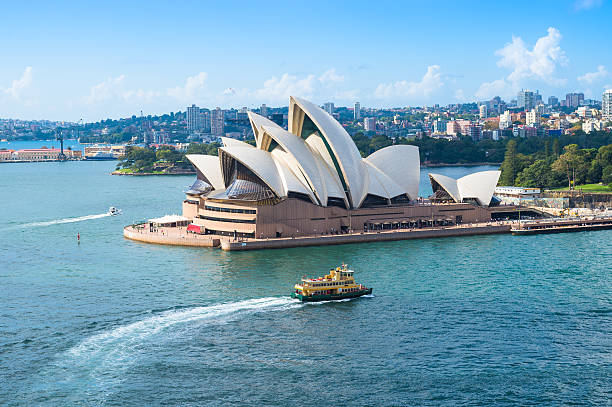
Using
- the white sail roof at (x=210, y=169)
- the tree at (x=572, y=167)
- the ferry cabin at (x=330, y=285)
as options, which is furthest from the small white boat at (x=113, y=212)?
the tree at (x=572, y=167)

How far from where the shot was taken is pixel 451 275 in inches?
1558

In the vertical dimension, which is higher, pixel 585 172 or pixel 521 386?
pixel 585 172

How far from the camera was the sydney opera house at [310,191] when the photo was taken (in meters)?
50.6

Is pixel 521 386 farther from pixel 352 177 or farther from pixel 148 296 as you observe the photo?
pixel 352 177

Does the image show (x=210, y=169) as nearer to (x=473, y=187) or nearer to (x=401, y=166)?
(x=401, y=166)

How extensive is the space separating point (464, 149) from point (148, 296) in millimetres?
113965

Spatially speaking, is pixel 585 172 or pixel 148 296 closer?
pixel 148 296

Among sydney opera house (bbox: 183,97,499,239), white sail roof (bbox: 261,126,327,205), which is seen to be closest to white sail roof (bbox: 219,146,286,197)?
sydney opera house (bbox: 183,97,499,239)

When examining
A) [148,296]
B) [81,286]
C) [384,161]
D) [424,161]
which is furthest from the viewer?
[424,161]

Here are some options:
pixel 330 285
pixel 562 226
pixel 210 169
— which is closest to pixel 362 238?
pixel 210 169

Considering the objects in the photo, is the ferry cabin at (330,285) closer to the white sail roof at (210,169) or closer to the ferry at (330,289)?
the ferry at (330,289)

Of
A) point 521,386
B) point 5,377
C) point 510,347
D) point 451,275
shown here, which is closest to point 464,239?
point 451,275

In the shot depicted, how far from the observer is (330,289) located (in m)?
34.7

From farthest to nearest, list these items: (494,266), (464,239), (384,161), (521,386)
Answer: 1. (384,161)
2. (464,239)
3. (494,266)
4. (521,386)
